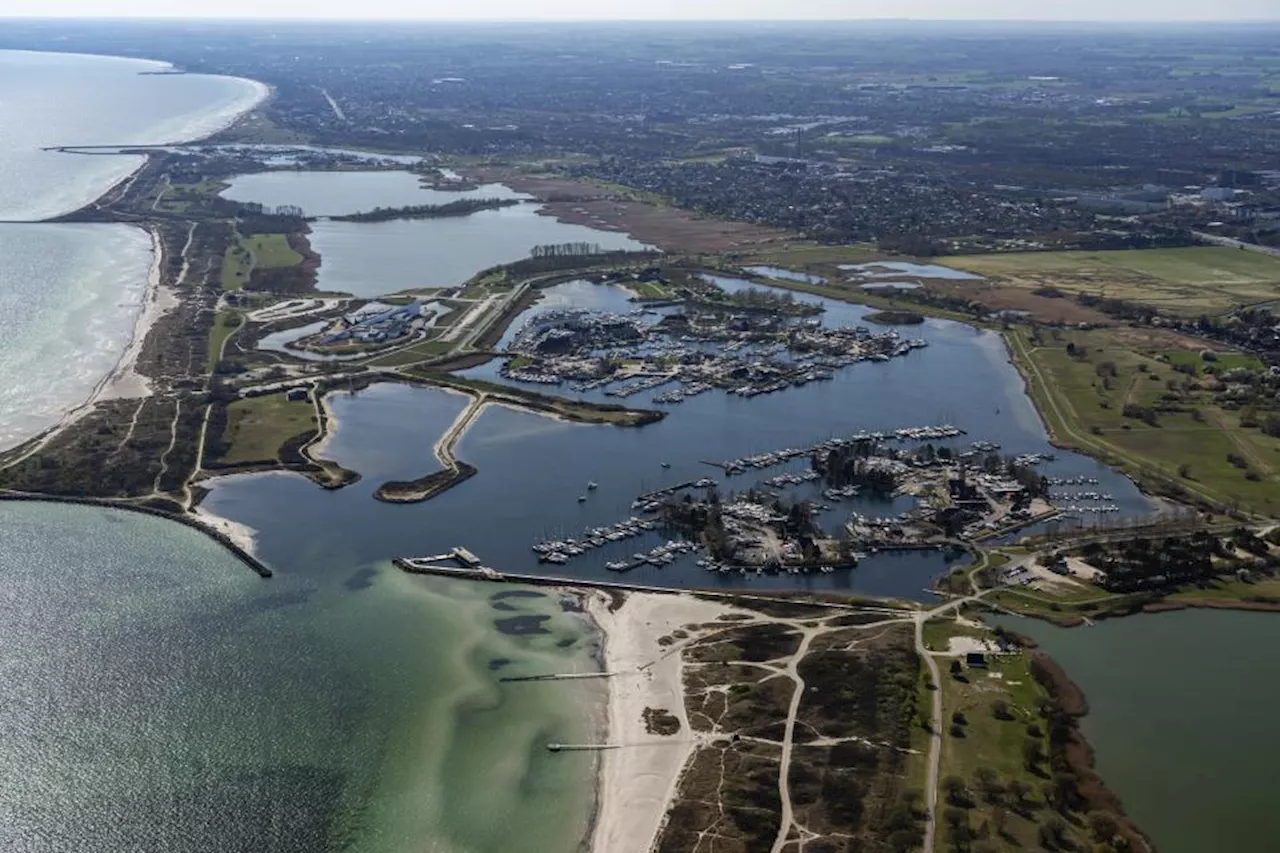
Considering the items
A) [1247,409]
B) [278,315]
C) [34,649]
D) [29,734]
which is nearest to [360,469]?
[34,649]

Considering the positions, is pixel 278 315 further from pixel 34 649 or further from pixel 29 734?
pixel 29 734

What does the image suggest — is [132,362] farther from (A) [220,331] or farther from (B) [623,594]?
(B) [623,594]

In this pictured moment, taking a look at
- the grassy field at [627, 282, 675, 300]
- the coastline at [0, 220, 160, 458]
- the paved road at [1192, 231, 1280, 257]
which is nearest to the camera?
the coastline at [0, 220, 160, 458]

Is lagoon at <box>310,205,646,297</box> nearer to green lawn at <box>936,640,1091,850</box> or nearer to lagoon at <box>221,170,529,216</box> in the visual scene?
lagoon at <box>221,170,529,216</box>

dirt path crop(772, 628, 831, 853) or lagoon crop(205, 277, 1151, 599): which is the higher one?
dirt path crop(772, 628, 831, 853)

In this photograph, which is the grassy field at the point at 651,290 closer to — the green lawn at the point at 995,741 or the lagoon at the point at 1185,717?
the lagoon at the point at 1185,717

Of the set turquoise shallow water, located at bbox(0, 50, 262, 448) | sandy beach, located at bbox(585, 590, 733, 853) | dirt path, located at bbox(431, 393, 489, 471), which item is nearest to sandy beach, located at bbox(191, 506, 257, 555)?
dirt path, located at bbox(431, 393, 489, 471)
